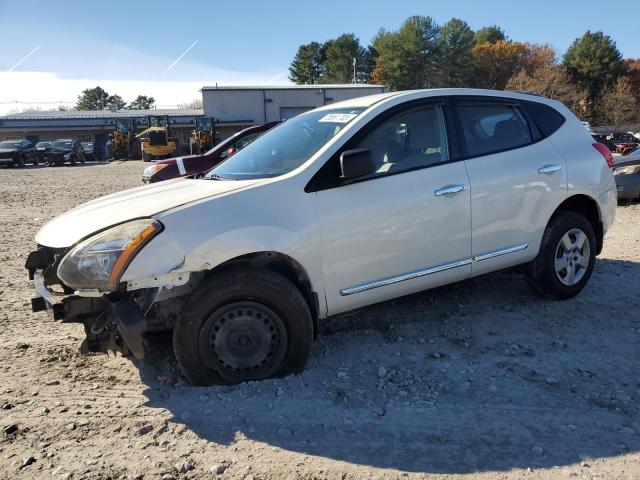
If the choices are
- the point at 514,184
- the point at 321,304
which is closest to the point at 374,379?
the point at 321,304

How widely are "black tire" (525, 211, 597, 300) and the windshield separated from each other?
2.01 meters

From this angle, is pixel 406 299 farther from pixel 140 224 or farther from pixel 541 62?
pixel 541 62

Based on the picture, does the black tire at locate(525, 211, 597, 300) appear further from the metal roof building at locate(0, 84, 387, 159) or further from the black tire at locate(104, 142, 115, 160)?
the metal roof building at locate(0, 84, 387, 159)

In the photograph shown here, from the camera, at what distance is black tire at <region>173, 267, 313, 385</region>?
10.7 ft

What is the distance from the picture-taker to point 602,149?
16.4 feet

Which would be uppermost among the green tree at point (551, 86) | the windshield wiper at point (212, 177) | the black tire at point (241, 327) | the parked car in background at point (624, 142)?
the green tree at point (551, 86)

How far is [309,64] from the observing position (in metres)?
94.1

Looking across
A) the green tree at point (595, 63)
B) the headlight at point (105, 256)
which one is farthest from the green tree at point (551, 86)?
the headlight at point (105, 256)

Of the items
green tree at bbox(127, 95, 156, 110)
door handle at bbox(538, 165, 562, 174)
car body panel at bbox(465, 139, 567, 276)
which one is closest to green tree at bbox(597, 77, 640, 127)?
door handle at bbox(538, 165, 562, 174)

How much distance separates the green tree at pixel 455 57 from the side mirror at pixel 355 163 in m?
74.6

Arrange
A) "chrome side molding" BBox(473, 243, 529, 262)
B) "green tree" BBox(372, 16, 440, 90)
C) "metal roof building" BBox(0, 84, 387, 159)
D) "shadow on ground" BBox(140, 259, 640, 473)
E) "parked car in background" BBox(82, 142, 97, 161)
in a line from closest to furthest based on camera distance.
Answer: "shadow on ground" BBox(140, 259, 640, 473) < "chrome side molding" BBox(473, 243, 529, 262) < "parked car in background" BBox(82, 142, 97, 161) < "metal roof building" BBox(0, 84, 387, 159) < "green tree" BBox(372, 16, 440, 90)

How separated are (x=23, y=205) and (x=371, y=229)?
41.7 ft

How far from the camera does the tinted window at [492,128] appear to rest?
432cm

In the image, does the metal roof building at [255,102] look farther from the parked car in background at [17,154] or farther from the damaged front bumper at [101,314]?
the damaged front bumper at [101,314]
